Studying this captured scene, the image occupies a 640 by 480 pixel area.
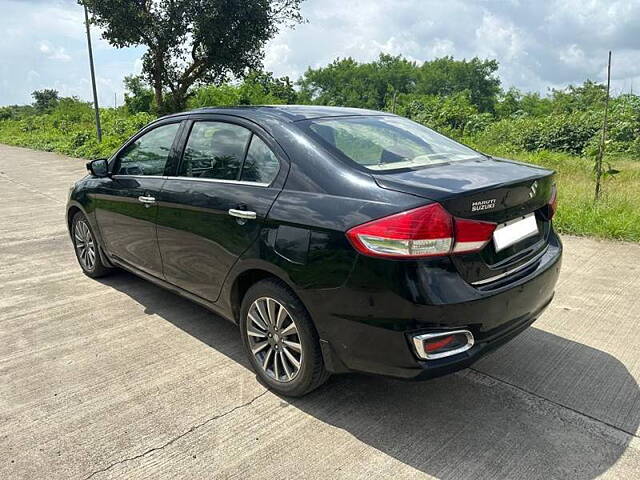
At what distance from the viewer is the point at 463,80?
6769 cm

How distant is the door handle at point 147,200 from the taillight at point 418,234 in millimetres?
1974

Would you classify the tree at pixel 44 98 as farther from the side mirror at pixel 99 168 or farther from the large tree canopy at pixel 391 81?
the side mirror at pixel 99 168

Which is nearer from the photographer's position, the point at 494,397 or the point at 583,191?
the point at 494,397

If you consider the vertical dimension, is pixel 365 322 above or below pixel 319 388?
above

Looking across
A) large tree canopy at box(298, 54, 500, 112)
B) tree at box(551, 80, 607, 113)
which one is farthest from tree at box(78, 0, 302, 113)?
large tree canopy at box(298, 54, 500, 112)

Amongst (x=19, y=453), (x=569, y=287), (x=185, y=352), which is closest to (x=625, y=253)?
(x=569, y=287)

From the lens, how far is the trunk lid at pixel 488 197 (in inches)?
90.3

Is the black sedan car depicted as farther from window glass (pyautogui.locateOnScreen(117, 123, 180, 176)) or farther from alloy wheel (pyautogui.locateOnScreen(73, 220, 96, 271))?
alloy wheel (pyautogui.locateOnScreen(73, 220, 96, 271))

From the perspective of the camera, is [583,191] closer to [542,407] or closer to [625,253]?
[625,253]

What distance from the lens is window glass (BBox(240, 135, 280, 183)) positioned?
9.32 ft

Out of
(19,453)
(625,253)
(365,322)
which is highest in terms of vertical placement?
(365,322)

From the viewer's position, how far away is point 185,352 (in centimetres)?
345

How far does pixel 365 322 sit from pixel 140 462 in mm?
1266

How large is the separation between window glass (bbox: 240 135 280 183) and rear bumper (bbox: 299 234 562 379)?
29.6 inches
